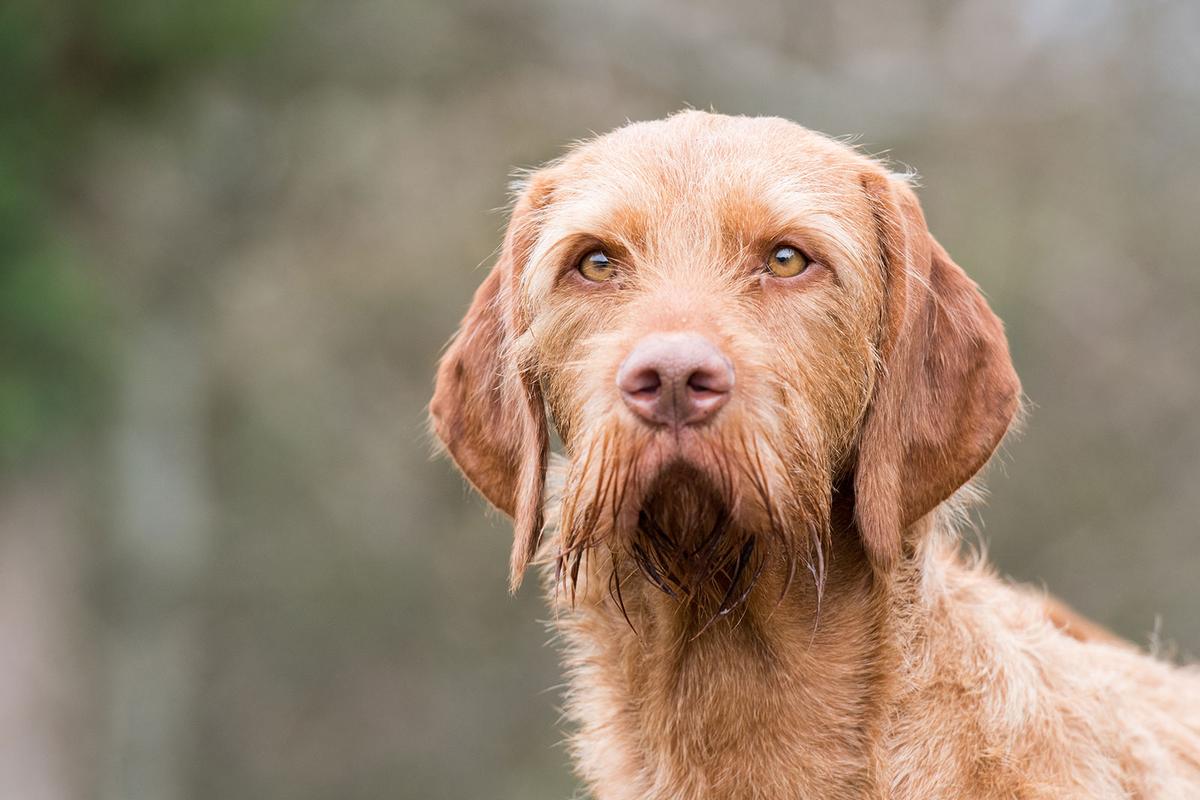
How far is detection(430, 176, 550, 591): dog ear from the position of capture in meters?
3.70

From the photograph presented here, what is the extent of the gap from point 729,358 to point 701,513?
373 millimetres

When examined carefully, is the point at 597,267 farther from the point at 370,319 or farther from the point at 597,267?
the point at 370,319

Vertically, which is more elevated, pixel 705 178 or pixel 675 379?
pixel 705 178

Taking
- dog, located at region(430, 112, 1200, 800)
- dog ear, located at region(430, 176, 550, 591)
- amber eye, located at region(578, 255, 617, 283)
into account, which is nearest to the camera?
dog, located at region(430, 112, 1200, 800)

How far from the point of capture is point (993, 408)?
3.53 meters

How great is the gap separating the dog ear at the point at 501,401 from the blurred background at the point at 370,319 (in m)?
7.33

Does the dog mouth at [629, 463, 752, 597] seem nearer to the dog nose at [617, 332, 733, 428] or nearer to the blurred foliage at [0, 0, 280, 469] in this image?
the dog nose at [617, 332, 733, 428]

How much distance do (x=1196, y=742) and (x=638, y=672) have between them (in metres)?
1.64

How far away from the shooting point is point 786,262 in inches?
130

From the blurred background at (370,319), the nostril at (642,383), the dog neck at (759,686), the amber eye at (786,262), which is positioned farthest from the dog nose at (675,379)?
the blurred background at (370,319)

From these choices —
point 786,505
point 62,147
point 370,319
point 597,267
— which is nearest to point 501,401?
point 597,267

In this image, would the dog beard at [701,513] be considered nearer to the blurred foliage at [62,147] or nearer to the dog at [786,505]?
the dog at [786,505]

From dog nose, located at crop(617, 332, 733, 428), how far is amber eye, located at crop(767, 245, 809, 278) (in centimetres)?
51

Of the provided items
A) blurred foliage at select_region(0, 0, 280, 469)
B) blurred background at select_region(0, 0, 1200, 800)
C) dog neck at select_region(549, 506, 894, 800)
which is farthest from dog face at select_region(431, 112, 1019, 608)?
blurred background at select_region(0, 0, 1200, 800)
